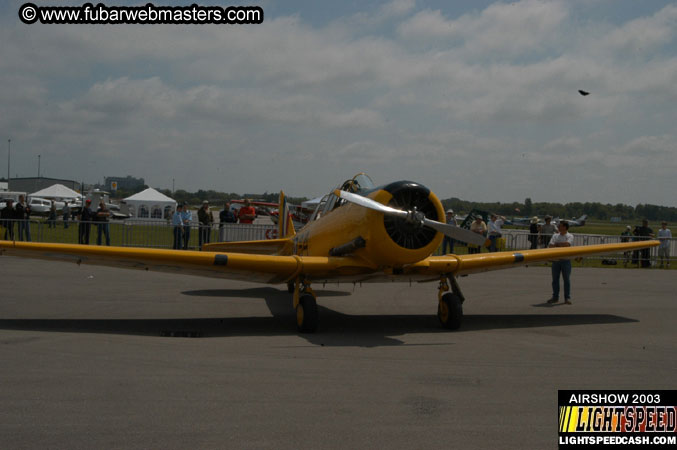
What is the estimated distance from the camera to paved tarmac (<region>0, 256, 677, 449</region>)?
4.35 meters

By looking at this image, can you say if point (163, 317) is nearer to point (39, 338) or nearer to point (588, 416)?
point (39, 338)

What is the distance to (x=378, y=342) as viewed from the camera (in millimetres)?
8133

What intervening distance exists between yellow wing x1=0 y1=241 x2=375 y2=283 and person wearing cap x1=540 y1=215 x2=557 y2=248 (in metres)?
14.5

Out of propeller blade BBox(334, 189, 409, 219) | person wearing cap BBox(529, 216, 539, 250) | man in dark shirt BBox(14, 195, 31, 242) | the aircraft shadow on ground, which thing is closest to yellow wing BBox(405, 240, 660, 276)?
the aircraft shadow on ground

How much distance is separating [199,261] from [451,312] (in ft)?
13.1

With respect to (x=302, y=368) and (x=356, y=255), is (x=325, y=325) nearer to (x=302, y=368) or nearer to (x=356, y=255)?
(x=356, y=255)

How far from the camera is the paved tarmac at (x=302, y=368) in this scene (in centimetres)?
435

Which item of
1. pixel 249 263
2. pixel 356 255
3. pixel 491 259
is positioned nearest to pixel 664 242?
pixel 491 259

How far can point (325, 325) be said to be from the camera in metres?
9.73

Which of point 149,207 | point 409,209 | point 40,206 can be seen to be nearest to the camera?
point 409,209

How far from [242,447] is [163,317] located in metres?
6.53

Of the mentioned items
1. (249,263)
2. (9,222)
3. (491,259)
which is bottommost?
(249,263)

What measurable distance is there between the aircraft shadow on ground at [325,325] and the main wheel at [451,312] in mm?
132

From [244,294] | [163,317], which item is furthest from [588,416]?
[244,294]
